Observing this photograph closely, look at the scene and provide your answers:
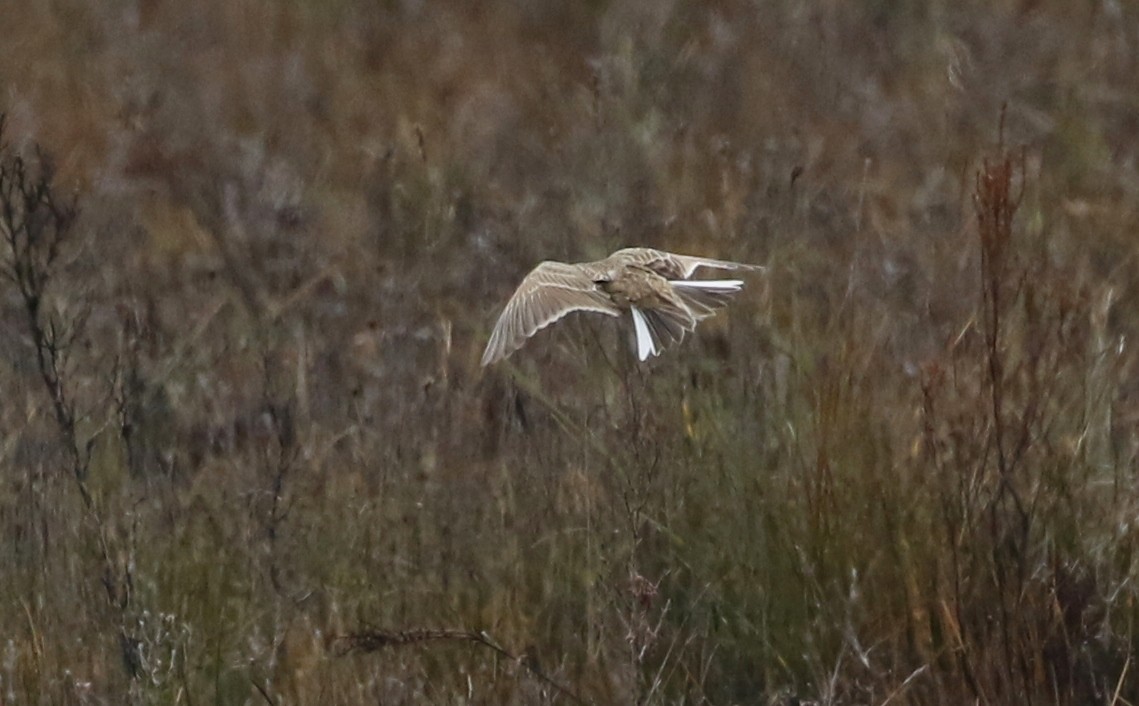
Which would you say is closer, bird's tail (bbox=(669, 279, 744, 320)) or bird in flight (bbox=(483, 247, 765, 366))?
bird in flight (bbox=(483, 247, 765, 366))

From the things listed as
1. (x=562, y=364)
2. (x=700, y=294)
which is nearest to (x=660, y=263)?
(x=700, y=294)

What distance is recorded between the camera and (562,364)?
233 inches

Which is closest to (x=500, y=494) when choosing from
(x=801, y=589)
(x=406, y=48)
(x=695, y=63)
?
(x=801, y=589)

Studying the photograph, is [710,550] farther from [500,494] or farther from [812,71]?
[812,71]

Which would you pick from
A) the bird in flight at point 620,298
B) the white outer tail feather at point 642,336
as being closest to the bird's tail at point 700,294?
the bird in flight at point 620,298

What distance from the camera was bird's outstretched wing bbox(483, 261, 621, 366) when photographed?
412 centimetres

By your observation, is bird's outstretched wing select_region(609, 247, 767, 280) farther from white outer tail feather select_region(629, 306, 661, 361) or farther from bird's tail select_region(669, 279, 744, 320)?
white outer tail feather select_region(629, 306, 661, 361)

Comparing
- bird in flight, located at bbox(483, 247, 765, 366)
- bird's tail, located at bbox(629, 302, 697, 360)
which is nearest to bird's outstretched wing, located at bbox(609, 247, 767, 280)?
bird in flight, located at bbox(483, 247, 765, 366)

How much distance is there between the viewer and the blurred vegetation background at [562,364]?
12.8 ft

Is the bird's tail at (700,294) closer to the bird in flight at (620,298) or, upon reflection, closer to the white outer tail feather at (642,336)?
the bird in flight at (620,298)

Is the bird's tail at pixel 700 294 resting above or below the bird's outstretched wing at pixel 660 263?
below

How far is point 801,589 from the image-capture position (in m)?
4.01

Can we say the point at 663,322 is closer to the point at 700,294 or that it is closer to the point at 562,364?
the point at 700,294

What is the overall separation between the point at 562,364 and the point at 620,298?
1.54 metres
